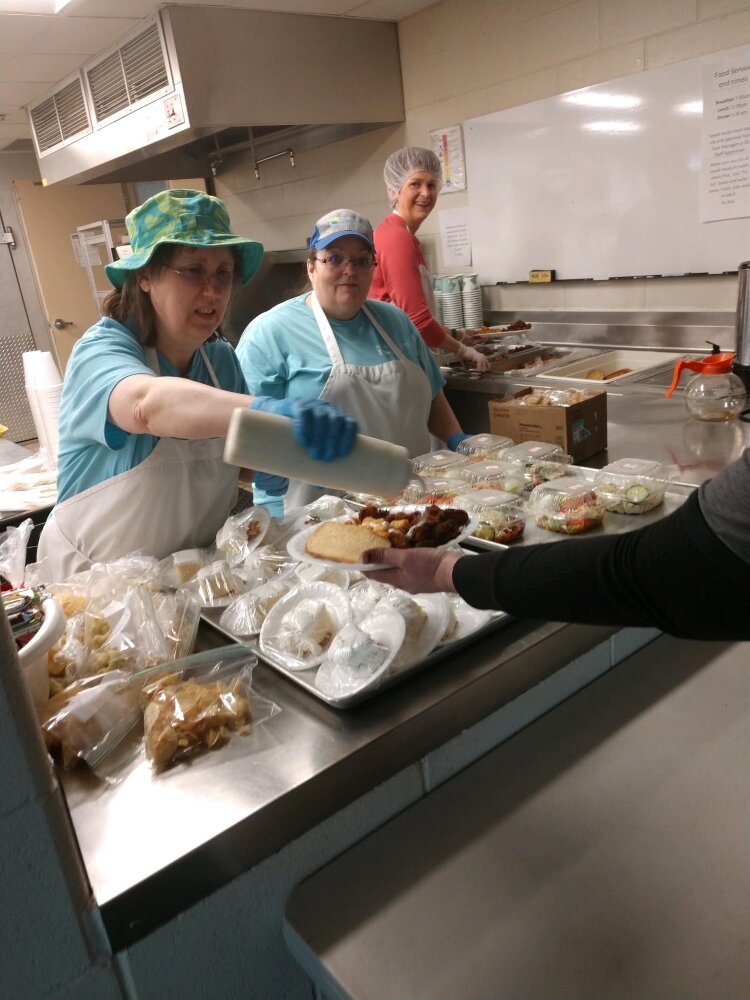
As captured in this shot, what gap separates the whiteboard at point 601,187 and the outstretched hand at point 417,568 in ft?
7.89

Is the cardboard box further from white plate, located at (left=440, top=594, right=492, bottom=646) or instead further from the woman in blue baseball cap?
white plate, located at (left=440, top=594, right=492, bottom=646)

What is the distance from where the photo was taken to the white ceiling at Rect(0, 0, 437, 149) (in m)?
3.03

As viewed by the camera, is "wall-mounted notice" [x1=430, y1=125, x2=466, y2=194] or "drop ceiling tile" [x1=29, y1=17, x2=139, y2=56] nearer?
"drop ceiling tile" [x1=29, y1=17, x2=139, y2=56]

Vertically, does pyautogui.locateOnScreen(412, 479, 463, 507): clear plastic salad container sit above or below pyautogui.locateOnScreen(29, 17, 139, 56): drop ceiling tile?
below

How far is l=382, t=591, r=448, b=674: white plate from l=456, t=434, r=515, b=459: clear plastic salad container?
808 millimetres

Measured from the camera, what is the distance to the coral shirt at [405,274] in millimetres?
3004

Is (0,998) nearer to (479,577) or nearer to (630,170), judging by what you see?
(479,577)

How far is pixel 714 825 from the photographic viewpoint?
0.99 m

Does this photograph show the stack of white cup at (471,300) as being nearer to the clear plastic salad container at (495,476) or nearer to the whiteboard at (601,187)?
the whiteboard at (601,187)

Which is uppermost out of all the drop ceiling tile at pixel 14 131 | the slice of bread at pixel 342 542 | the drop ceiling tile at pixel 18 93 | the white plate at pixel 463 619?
the drop ceiling tile at pixel 14 131

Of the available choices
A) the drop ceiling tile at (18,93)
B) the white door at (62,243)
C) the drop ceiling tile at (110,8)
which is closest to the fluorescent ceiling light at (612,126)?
the drop ceiling tile at (110,8)

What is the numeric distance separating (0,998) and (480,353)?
283cm

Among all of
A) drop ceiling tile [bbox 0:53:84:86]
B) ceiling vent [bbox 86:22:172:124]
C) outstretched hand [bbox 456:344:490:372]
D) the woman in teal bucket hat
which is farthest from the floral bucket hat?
drop ceiling tile [bbox 0:53:84:86]

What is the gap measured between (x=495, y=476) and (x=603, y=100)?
220cm
